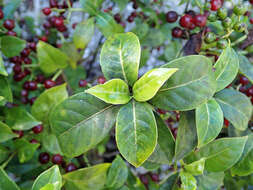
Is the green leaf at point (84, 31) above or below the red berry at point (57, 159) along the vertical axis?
above

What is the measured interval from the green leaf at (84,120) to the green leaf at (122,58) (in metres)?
0.09

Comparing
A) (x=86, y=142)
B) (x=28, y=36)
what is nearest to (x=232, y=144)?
(x=86, y=142)

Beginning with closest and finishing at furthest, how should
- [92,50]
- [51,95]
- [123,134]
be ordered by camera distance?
[123,134], [51,95], [92,50]

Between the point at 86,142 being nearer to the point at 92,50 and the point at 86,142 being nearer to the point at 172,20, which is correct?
the point at 172,20

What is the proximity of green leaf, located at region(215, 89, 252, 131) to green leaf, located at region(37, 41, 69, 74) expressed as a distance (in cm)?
70

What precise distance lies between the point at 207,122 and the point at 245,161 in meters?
0.28

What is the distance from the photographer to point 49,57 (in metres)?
1.21

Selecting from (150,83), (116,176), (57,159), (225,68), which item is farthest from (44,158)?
(225,68)

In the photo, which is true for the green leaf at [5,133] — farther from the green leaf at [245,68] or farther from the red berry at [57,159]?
the green leaf at [245,68]

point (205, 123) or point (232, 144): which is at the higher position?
point (205, 123)

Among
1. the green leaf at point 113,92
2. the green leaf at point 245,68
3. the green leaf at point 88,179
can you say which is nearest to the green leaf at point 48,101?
the green leaf at point 88,179

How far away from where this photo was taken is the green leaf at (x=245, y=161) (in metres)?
0.90

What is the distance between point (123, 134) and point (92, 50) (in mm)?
1209

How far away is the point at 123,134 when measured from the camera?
677 millimetres
